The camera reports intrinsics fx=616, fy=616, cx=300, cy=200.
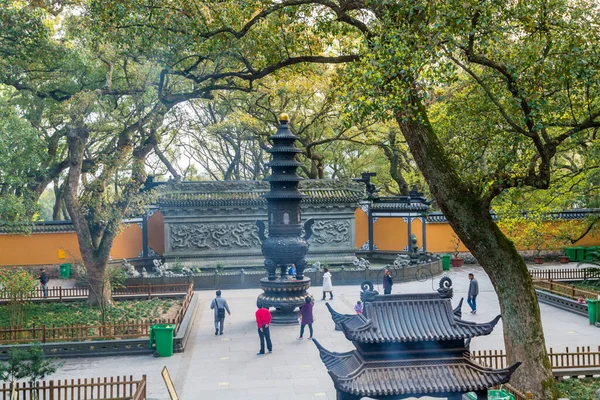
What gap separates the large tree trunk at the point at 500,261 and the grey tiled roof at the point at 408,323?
231 centimetres

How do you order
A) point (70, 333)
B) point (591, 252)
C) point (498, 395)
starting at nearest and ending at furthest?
point (498, 395), point (70, 333), point (591, 252)

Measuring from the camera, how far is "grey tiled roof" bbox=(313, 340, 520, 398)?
25.6 ft

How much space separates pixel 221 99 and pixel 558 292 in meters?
20.2

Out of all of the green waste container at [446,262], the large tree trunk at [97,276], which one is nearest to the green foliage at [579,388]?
the large tree trunk at [97,276]

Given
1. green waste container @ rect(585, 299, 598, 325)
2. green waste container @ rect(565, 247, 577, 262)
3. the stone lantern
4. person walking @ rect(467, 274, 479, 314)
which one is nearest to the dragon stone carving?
the stone lantern

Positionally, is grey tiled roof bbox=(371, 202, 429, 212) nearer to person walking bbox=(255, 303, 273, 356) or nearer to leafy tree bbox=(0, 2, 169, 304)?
leafy tree bbox=(0, 2, 169, 304)

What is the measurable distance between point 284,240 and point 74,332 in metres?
6.04

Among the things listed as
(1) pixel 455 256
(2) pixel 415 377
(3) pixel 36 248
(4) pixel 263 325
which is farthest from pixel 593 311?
(3) pixel 36 248

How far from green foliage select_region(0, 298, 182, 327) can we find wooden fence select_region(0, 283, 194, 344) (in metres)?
0.73

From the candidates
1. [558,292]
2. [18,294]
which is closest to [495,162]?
[558,292]

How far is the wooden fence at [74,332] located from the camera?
14.3 metres

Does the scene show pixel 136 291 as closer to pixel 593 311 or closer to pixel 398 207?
pixel 398 207

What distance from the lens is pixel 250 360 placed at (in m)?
13.8

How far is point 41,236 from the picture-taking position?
Result: 27.4m
